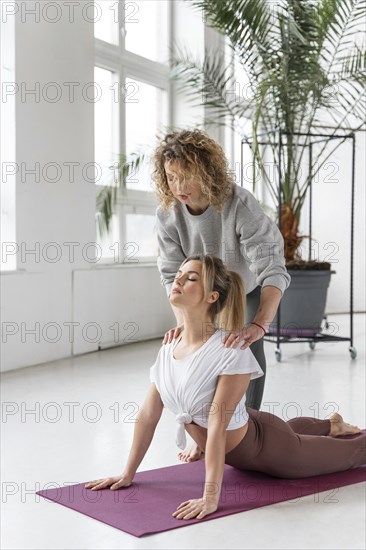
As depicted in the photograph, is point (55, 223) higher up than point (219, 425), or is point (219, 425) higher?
point (55, 223)

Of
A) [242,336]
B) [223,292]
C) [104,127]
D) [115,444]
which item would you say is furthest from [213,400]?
[104,127]

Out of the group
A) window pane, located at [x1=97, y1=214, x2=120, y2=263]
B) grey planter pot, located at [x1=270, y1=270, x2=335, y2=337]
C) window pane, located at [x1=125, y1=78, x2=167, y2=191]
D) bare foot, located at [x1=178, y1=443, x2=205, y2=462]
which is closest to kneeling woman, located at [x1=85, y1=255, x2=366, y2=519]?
bare foot, located at [x1=178, y1=443, x2=205, y2=462]

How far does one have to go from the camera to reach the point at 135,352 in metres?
5.25

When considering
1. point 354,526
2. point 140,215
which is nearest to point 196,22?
point 140,215

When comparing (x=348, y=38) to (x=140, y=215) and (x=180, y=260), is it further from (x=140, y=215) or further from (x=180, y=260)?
(x=180, y=260)

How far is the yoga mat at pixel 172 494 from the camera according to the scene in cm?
211

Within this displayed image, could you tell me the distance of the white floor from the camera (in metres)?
2.00

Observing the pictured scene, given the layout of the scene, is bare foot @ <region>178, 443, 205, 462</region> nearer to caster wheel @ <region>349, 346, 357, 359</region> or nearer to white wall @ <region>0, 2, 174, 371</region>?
white wall @ <region>0, 2, 174, 371</region>

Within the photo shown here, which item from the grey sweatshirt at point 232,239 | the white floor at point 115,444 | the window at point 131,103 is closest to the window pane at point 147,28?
the window at point 131,103

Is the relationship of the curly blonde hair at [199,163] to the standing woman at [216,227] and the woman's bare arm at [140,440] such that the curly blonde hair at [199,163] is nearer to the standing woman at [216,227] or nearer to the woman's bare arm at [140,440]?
the standing woman at [216,227]

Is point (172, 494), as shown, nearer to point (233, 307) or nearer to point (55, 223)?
point (233, 307)

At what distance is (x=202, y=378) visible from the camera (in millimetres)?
2254

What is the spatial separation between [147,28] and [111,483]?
14.6 feet

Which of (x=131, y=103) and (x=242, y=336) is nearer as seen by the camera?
(x=242, y=336)
